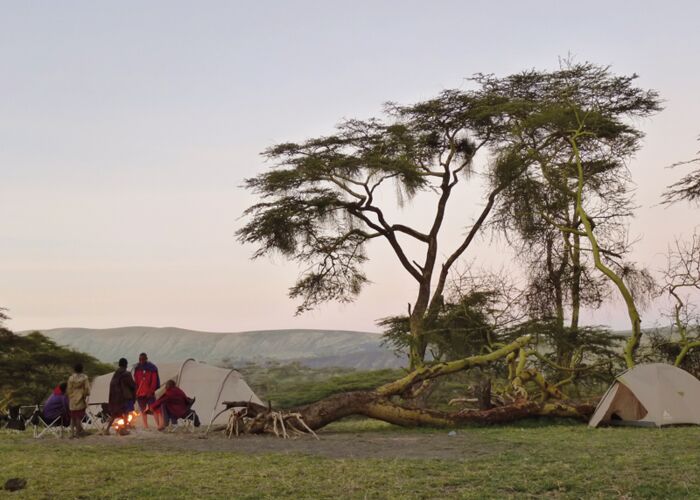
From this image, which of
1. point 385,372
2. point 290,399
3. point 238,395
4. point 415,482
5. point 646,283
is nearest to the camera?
point 415,482

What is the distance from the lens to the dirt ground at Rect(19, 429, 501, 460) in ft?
40.2

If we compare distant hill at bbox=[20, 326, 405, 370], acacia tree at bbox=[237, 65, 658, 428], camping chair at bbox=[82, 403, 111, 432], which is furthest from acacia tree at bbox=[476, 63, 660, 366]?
distant hill at bbox=[20, 326, 405, 370]

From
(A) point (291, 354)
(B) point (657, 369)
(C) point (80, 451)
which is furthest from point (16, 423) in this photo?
(A) point (291, 354)

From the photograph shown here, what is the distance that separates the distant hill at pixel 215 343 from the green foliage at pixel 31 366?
109m

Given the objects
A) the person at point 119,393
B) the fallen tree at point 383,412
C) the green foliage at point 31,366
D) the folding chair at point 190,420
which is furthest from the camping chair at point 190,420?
the green foliage at point 31,366

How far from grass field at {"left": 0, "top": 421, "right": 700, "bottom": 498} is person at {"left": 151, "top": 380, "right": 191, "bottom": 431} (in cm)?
181

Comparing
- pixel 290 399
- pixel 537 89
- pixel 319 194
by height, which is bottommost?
pixel 290 399

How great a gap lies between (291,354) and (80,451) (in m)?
140

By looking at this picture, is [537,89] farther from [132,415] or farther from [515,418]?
[132,415]

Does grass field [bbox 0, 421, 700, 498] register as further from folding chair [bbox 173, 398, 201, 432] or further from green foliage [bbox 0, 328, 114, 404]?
green foliage [bbox 0, 328, 114, 404]

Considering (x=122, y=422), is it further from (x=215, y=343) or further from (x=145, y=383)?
(x=215, y=343)

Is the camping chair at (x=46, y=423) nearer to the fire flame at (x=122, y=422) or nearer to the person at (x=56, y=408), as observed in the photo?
the person at (x=56, y=408)

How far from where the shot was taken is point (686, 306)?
21812 mm

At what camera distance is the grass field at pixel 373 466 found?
8.65m
